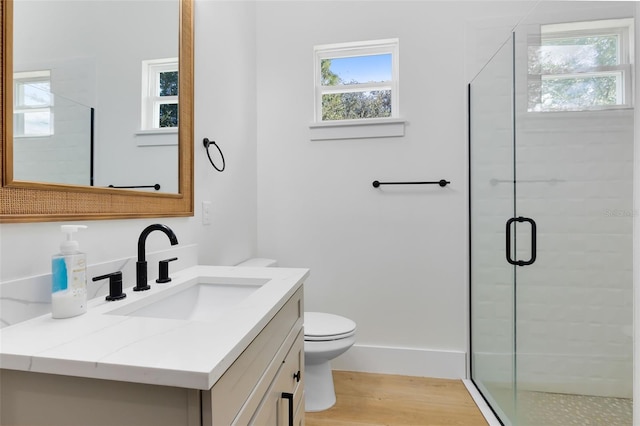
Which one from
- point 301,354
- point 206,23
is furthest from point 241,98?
point 301,354

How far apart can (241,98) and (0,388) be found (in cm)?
173

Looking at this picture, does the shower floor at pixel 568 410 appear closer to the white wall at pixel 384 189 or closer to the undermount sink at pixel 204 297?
the white wall at pixel 384 189

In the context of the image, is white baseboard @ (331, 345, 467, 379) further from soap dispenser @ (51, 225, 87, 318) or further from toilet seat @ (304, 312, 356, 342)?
soap dispenser @ (51, 225, 87, 318)

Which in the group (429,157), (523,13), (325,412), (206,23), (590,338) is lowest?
(325,412)

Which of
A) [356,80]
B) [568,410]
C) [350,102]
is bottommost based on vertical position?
[568,410]

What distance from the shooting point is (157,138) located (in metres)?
1.22

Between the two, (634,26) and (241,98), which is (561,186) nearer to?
(634,26)

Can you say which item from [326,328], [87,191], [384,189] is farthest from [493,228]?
[87,191]

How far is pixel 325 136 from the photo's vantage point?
7.02ft

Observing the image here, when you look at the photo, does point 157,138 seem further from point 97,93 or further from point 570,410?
point 570,410

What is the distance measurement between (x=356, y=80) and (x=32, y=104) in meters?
1.80

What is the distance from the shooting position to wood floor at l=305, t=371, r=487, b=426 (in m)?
1.64

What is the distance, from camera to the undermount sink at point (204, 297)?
39.7 inches

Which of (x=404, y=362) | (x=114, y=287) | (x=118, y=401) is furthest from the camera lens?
(x=404, y=362)
